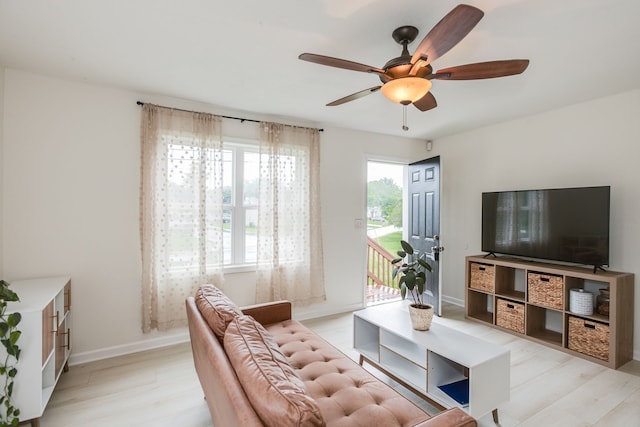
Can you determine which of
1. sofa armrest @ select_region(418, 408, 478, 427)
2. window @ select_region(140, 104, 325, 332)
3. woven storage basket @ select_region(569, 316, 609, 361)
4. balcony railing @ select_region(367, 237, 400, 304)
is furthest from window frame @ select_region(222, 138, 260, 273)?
woven storage basket @ select_region(569, 316, 609, 361)

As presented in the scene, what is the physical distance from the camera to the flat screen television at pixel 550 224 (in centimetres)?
293

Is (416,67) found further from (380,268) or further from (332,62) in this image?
(380,268)

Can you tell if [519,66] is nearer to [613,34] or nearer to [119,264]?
[613,34]

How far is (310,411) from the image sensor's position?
36.7 inches

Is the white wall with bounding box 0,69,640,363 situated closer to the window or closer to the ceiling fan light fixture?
the window

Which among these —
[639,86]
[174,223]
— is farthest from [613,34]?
[174,223]

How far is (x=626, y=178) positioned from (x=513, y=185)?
1040 mm

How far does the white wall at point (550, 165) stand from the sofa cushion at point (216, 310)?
3.68 meters

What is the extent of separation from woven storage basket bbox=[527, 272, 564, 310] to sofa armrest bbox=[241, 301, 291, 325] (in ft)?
8.70

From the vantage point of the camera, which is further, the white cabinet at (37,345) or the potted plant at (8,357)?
the white cabinet at (37,345)

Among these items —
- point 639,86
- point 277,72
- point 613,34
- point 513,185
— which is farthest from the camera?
point 513,185

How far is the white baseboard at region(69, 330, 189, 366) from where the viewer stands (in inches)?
109

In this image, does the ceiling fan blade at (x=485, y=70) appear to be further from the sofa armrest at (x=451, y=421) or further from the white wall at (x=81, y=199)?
the white wall at (x=81, y=199)

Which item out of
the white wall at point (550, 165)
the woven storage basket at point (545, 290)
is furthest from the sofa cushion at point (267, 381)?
the white wall at point (550, 165)
